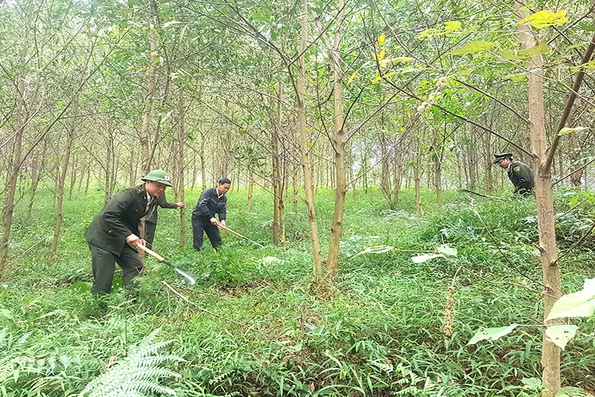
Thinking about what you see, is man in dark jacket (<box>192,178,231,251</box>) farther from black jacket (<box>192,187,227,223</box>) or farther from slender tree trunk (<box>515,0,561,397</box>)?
slender tree trunk (<box>515,0,561,397</box>)

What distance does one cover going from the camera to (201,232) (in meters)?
6.90

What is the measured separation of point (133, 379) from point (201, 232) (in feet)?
16.6

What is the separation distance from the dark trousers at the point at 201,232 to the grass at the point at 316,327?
1738 millimetres

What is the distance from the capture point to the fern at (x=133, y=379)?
1.82m

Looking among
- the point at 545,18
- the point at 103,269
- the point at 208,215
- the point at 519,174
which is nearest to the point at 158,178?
the point at 103,269

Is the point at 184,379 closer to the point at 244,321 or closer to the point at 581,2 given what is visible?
the point at 244,321

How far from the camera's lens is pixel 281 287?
13.3 ft

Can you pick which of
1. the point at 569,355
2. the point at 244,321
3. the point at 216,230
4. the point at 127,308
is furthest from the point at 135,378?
the point at 216,230

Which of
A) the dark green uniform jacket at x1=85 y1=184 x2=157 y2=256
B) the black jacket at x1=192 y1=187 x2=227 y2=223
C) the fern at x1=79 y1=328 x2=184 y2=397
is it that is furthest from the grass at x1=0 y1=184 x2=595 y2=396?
the black jacket at x1=192 y1=187 x2=227 y2=223

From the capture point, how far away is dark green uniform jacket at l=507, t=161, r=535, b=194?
22.1ft

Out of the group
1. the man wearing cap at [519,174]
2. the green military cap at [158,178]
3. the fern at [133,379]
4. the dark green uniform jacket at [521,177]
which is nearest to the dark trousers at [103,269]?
the green military cap at [158,178]

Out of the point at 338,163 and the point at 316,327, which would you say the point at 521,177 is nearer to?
the point at 338,163

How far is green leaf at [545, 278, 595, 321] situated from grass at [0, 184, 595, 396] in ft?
1.35

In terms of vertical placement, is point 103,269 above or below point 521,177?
below
